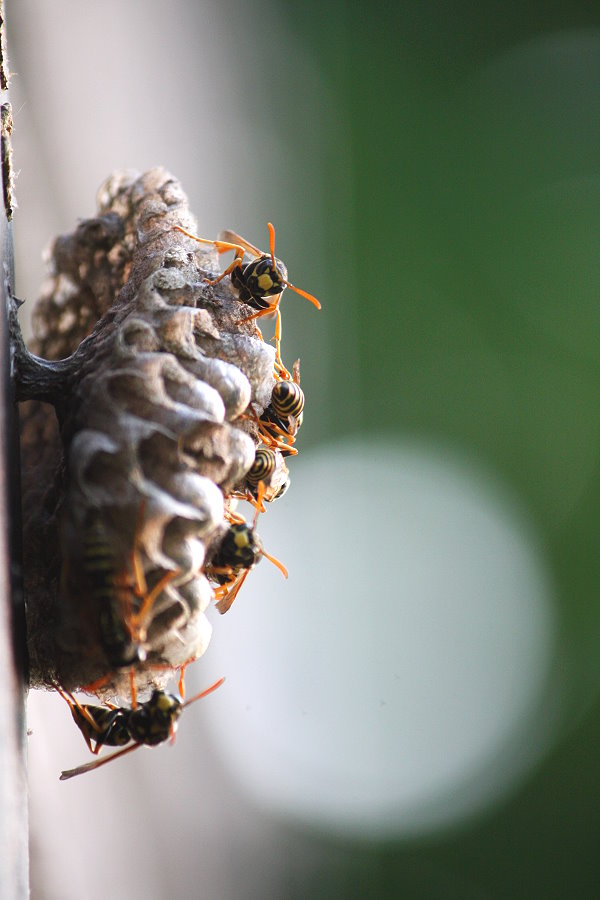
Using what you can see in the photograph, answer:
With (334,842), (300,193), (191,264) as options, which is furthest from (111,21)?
(334,842)

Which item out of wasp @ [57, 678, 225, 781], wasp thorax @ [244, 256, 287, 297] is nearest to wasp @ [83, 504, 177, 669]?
wasp @ [57, 678, 225, 781]

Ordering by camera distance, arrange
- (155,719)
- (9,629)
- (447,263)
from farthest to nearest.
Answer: (447,263) → (155,719) → (9,629)

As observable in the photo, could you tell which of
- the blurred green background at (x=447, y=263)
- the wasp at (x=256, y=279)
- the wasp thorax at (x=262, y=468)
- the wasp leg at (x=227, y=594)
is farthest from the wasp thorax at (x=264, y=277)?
the blurred green background at (x=447, y=263)

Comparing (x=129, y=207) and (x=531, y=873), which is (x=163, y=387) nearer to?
(x=129, y=207)

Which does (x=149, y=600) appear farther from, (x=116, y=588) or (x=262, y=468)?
(x=262, y=468)

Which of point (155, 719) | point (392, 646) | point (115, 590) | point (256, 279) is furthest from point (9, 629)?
point (392, 646)

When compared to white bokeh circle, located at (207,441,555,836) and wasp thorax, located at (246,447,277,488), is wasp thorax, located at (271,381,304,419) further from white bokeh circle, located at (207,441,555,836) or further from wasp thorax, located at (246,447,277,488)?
white bokeh circle, located at (207,441,555,836)
